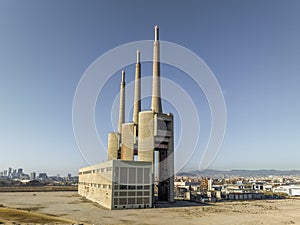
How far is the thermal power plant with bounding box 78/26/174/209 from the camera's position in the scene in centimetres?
5447

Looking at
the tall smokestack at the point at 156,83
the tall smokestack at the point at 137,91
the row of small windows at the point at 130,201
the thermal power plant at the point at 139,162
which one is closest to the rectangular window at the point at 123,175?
the thermal power plant at the point at 139,162

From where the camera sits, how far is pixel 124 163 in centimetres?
5550

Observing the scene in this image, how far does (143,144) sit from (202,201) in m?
25.4

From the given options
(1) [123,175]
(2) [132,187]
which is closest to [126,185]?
(2) [132,187]

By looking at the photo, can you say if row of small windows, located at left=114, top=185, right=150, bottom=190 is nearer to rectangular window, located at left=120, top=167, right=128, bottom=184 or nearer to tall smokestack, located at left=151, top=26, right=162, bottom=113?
rectangular window, located at left=120, top=167, right=128, bottom=184

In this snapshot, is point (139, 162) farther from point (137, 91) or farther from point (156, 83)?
point (137, 91)

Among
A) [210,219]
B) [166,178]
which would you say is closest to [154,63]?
[166,178]

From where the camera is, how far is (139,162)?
57.2 metres

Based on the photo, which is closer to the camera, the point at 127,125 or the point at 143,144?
the point at 143,144

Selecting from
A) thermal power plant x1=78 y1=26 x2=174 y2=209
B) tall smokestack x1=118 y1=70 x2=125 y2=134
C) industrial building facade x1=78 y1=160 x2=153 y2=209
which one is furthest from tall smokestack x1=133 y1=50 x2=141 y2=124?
industrial building facade x1=78 y1=160 x2=153 y2=209

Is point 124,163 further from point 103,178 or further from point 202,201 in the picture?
point 202,201

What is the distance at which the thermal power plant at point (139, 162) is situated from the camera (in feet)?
179

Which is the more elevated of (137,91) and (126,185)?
(137,91)

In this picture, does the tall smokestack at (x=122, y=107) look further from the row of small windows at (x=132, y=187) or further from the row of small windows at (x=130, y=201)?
the row of small windows at (x=130, y=201)
